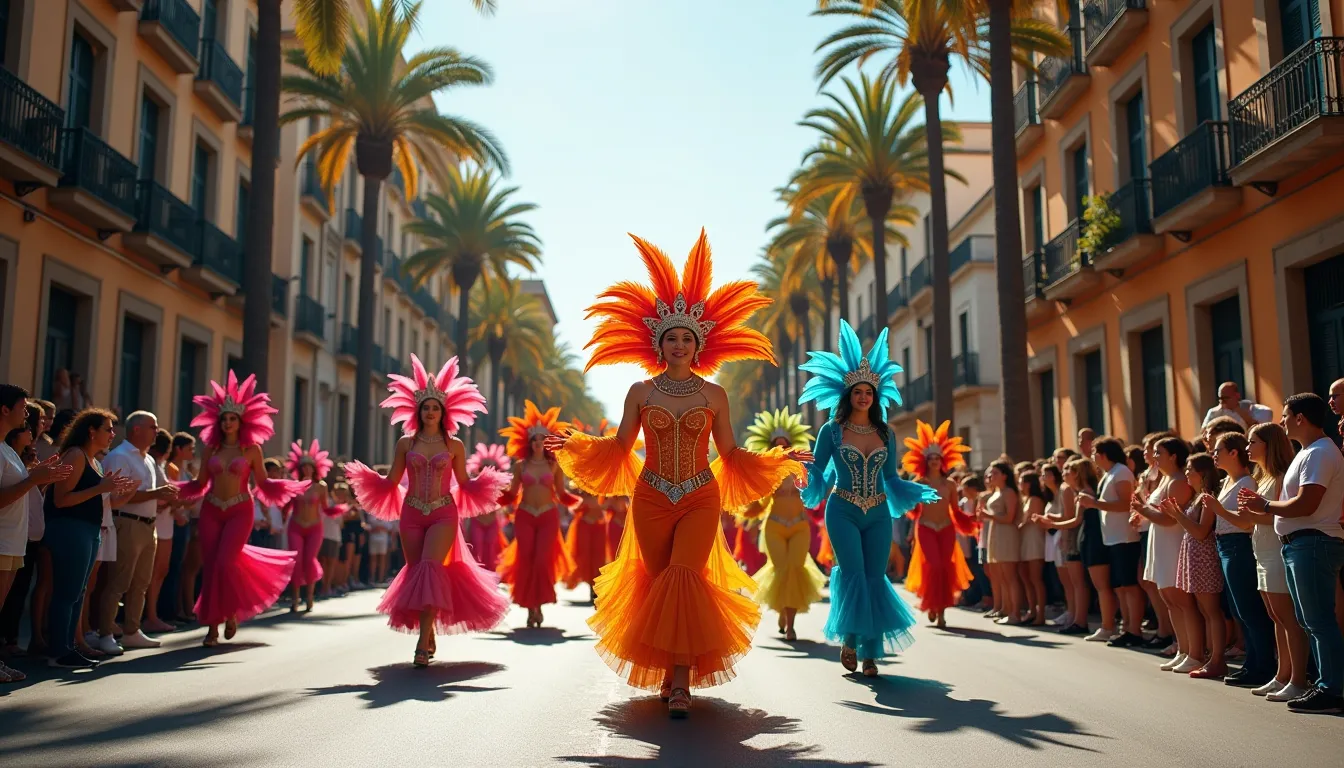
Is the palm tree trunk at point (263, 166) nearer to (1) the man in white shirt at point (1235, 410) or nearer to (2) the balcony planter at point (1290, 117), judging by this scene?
(1) the man in white shirt at point (1235, 410)

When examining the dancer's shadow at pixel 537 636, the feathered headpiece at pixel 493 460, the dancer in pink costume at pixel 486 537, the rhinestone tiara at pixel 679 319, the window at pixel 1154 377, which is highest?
the window at pixel 1154 377

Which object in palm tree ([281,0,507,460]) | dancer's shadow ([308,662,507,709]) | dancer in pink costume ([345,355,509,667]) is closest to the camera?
dancer's shadow ([308,662,507,709])

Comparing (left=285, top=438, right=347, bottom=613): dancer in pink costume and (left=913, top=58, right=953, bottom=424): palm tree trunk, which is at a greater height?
(left=913, top=58, right=953, bottom=424): palm tree trunk

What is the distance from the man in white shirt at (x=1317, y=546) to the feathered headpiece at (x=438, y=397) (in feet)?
21.8

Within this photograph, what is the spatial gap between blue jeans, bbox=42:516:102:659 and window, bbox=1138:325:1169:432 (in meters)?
19.1

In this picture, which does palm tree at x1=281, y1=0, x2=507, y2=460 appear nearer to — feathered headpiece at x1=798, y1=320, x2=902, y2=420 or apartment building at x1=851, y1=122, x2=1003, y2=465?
apartment building at x1=851, y1=122, x2=1003, y2=465

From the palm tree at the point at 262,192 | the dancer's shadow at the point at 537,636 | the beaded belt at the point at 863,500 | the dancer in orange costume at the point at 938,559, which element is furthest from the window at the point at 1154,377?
the palm tree at the point at 262,192

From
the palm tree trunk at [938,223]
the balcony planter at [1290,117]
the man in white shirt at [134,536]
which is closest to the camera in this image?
the man in white shirt at [134,536]

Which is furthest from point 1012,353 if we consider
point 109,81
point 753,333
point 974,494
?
point 109,81

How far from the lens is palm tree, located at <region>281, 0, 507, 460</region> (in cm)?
2959

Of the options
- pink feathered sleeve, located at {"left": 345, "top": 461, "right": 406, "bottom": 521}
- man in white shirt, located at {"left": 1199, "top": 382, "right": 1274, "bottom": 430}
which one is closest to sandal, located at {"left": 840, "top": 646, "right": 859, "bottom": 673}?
pink feathered sleeve, located at {"left": 345, "top": 461, "right": 406, "bottom": 521}

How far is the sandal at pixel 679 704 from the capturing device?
7250 mm

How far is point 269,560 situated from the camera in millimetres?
12000

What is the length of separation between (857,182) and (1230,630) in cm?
2580
